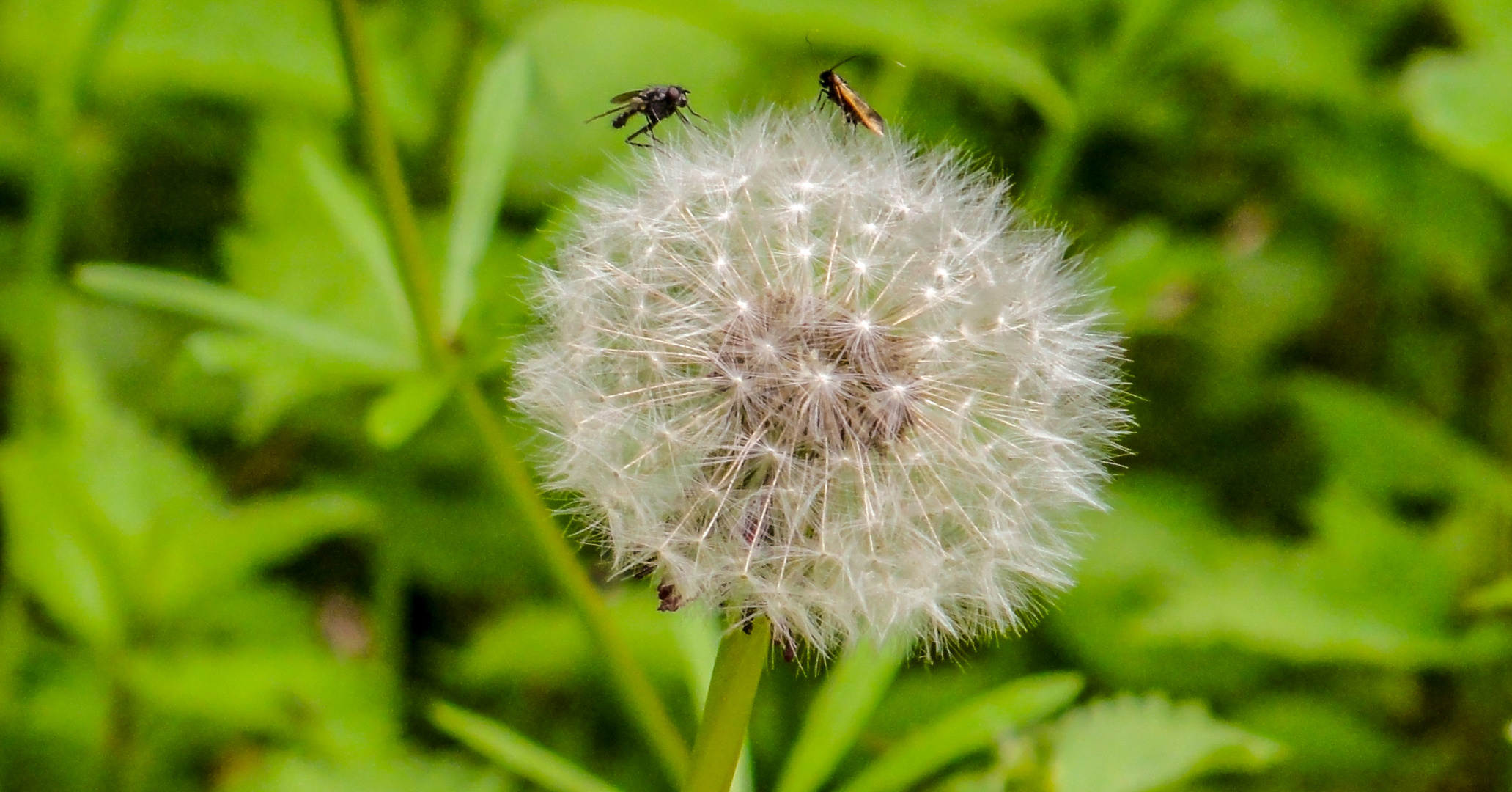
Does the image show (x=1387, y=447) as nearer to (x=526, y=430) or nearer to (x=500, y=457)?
(x=526, y=430)

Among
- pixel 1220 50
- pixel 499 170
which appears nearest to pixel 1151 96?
pixel 1220 50

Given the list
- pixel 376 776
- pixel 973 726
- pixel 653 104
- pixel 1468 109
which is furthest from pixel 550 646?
pixel 1468 109

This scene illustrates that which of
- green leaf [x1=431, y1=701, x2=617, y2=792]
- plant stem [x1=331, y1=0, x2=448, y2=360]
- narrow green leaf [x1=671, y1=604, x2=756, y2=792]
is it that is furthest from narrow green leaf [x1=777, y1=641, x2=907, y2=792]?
plant stem [x1=331, y1=0, x2=448, y2=360]

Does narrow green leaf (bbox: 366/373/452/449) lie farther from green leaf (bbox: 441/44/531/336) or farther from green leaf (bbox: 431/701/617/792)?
green leaf (bbox: 431/701/617/792)

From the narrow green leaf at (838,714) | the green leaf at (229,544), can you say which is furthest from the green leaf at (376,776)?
the narrow green leaf at (838,714)

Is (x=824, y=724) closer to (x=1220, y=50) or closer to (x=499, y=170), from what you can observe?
(x=499, y=170)

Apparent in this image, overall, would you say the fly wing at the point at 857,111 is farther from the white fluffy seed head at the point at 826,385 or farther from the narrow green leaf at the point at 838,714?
the narrow green leaf at the point at 838,714
